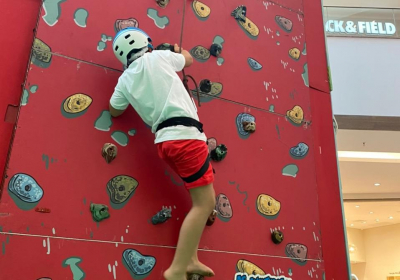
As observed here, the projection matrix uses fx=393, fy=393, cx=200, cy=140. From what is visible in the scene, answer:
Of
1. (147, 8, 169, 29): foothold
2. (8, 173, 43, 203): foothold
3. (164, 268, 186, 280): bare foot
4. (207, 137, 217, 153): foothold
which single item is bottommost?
(164, 268, 186, 280): bare foot

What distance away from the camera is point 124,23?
1896 mm

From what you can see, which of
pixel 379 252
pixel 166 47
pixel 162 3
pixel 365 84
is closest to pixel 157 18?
pixel 162 3

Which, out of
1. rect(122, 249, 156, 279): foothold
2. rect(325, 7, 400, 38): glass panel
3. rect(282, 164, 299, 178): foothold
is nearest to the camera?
rect(122, 249, 156, 279): foothold

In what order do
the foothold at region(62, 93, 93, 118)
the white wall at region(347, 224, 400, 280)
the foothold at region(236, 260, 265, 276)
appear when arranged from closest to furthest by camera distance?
1. the foothold at region(62, 93, 93, 118)
2. the foothold at region(236, 260, 265, 276)
3. the white wall at region(347, 224, 400, 280)

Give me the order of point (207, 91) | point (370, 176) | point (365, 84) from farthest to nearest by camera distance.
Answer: point (370, 176) → point (365, 84) → point (207, 91)

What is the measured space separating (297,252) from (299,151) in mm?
545

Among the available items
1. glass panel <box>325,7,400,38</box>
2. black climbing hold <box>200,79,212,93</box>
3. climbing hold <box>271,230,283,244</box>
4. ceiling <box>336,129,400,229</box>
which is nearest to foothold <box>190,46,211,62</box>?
black climbing hold <box>200,79,212,93</box>

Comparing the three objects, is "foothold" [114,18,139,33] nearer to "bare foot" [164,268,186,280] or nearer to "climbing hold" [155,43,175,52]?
"climbing hold" [155,43,175,52]

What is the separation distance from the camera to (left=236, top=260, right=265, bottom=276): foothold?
175 centimetres

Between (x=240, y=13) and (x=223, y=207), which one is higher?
(x=240, y=13)

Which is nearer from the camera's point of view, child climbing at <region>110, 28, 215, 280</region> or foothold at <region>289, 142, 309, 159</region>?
child climbing at <region>110, 28, 215, 280</region>

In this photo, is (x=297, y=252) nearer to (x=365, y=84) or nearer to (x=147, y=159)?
(x=147, y=159)

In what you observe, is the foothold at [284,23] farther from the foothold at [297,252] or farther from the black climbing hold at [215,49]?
the foothold at [297,252]

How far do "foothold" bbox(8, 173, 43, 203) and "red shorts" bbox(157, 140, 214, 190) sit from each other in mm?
489
